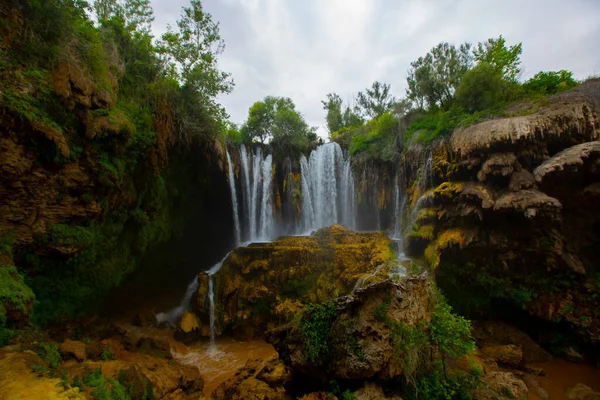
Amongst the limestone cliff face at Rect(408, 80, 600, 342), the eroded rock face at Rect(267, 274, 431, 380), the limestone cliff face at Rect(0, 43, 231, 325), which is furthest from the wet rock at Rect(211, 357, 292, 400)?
the limestone cliff face at Rect(408, 80, 600, 342)

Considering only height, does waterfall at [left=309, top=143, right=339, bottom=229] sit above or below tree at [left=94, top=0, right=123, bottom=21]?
below

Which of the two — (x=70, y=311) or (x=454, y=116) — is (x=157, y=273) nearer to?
(x=70, y=311)

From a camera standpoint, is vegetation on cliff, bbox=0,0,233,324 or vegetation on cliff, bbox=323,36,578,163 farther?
vegetation on cliff, bbox=323,36,578,163

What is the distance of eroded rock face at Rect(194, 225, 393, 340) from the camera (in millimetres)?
11109

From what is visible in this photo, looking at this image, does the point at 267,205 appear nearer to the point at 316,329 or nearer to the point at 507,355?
the point at 316,329

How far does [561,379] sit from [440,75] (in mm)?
16896

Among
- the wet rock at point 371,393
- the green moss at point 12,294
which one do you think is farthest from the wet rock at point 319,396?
the green moss at point 12,294

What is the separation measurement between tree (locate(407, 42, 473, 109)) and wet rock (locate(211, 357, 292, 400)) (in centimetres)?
1806

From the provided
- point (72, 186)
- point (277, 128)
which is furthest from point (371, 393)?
point (277, 128)

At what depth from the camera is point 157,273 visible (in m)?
13.7

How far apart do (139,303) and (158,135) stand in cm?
831

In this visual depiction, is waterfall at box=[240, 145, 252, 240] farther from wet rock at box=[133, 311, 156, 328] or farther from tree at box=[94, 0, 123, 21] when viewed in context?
tree at box=[94, 0, 123, 21]

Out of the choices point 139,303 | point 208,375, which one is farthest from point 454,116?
point 139,303

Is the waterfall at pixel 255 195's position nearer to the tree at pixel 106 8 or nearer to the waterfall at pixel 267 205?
the waterfall at pixel 267 205
